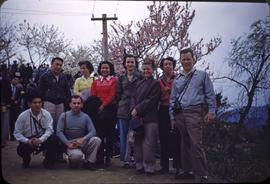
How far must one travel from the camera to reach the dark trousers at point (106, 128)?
4946 mm

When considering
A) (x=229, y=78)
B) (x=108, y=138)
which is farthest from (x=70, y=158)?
(x=229, y=78)

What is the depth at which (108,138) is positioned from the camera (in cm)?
503

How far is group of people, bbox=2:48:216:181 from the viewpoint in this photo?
4.10m

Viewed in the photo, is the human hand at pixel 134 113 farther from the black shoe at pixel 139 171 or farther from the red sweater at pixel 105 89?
the black shoe at pixel 139 171

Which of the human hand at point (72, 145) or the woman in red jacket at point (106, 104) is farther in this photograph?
the woman in red jacket at point (106, 104)

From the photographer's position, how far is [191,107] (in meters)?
4.08

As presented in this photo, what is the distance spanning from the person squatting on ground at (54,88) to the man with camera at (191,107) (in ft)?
5.46

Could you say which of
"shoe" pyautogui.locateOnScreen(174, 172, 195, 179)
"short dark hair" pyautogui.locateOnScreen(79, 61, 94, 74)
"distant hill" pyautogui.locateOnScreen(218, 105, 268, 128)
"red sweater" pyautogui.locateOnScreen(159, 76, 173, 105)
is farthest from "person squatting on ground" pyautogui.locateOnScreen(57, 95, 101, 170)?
"distant hill" pyautogui.locateOnScreen(218, 105, 268, 128)

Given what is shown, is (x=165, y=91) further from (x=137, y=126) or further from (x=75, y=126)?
(x=75, y=126)

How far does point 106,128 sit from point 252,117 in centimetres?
194

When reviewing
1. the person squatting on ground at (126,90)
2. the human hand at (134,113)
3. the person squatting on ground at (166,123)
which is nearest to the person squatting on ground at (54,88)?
the person squatting on ground at (126,90)

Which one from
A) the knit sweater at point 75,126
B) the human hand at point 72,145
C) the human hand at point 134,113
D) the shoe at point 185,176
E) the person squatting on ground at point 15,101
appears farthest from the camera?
the person squatting on ground at point 15,101

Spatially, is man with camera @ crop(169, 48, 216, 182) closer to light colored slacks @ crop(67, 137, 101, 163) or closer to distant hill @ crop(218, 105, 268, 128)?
distant hill @ crop(218, 105, 268, 128)

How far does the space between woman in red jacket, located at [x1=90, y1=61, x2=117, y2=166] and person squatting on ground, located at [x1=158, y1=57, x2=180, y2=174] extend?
0.71 m
